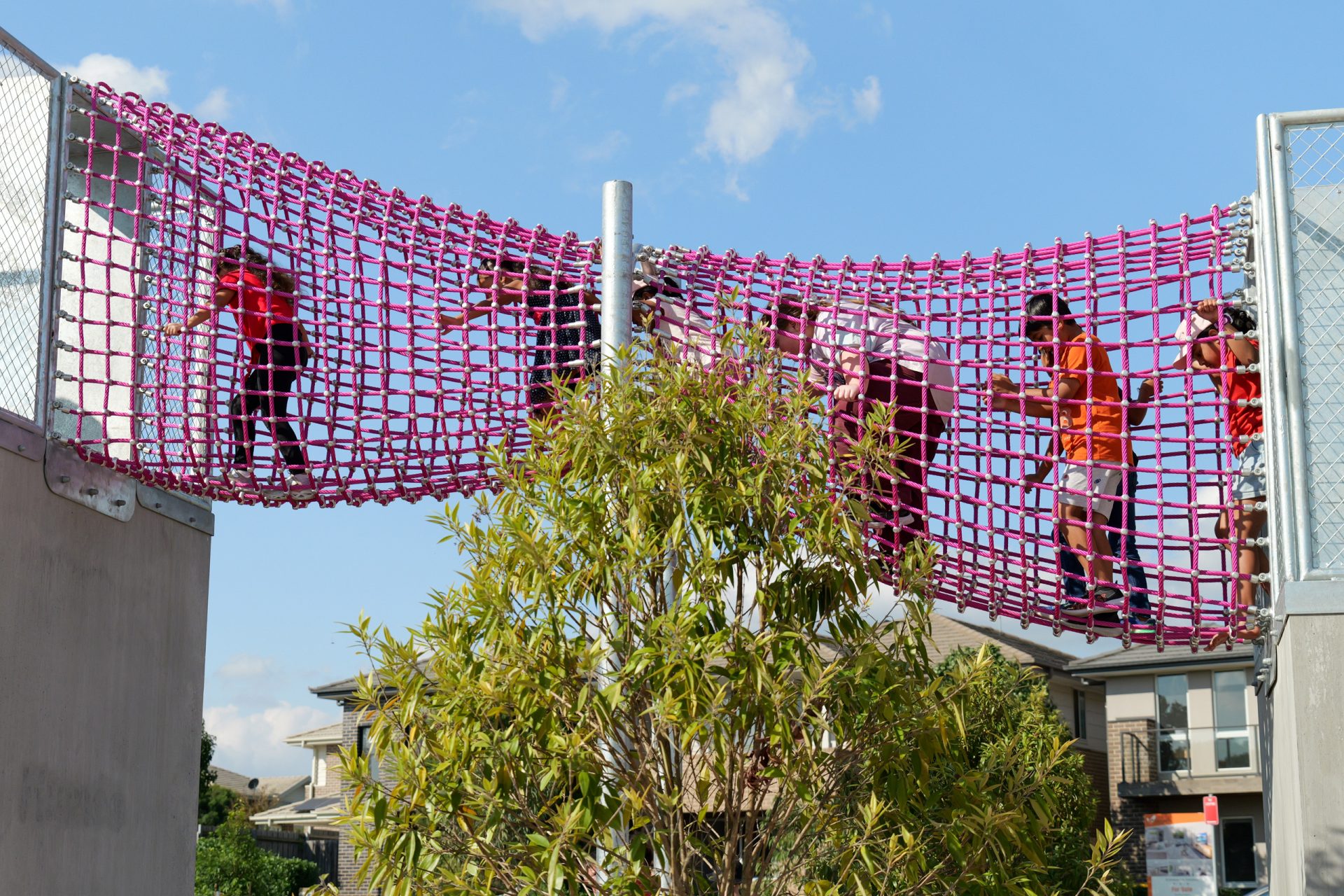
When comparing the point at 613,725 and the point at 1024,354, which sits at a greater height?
the point at 1024,354

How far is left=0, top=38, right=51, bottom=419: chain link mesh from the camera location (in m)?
5.64

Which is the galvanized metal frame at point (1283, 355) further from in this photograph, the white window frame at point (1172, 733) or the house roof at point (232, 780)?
the house roof at point (232, 780)

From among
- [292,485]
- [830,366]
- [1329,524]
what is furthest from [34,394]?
[1329,524]

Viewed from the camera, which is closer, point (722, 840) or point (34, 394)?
point (722, 840)

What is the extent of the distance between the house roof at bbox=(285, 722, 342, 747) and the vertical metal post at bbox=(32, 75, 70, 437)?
31.8 m

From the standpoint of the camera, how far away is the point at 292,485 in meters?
5.42

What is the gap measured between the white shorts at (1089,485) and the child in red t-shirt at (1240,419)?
0.35m

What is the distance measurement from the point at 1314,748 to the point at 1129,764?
21692 millimetres

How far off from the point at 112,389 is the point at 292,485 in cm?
143

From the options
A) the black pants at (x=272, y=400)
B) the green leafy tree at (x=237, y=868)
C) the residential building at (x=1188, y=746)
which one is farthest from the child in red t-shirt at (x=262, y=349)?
the residential building at (x=1188, y=746)

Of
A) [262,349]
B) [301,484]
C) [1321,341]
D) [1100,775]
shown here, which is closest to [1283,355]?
[1321,341]

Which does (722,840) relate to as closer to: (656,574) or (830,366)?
(656,574)

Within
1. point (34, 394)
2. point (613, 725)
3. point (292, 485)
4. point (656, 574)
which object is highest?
point (34, 394)

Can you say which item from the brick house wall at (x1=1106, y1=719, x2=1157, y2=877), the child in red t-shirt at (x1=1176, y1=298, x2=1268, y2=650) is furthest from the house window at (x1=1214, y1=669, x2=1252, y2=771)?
the child in red t-shirt at (x1=1176, y1=298, x2=1268, y2=650)
